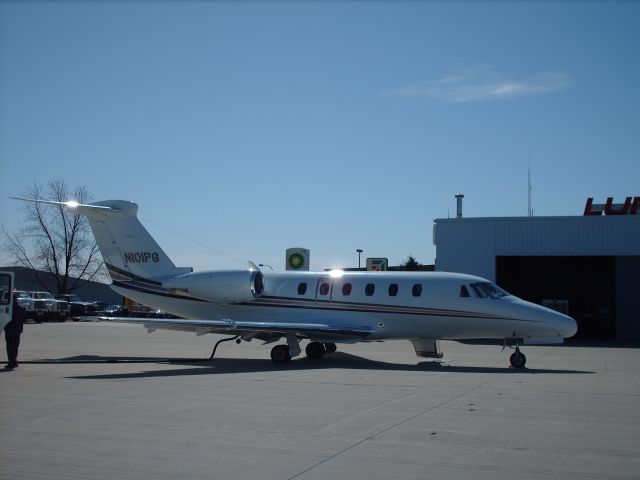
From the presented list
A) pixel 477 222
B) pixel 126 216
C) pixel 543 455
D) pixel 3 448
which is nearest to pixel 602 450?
pixel 543 455

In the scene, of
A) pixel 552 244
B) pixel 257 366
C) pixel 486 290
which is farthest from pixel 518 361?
pixel 552 244

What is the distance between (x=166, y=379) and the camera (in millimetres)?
16062

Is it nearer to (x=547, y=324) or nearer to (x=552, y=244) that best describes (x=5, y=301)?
(x=547, y=324)

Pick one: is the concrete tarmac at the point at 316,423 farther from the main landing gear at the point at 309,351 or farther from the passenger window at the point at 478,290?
the passenger window at the point at 478,290

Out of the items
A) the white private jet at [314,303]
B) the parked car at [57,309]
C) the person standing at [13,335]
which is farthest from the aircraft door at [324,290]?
the parked car at [57,309]

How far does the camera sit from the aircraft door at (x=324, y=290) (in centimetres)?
2288

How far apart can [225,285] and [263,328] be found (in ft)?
11.8

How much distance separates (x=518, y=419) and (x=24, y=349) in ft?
62.3

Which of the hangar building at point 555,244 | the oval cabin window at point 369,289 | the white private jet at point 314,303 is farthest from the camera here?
the hangar building at point 555,244

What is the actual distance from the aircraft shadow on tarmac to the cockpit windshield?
203 cm

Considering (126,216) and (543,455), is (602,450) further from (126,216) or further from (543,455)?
(126,216)

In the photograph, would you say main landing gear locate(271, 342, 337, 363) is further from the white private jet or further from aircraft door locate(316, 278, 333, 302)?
aircraft door locate(316, 278, 333, 302)

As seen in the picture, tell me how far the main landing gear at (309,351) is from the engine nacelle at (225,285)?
7.98 ft

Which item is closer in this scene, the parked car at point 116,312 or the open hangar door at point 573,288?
the open hangar door at point 573,288
